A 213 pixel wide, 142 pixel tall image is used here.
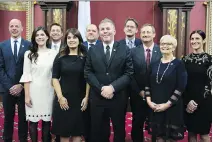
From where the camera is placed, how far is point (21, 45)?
9.86 feet

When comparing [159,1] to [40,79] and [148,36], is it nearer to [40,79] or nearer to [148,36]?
[148,36]

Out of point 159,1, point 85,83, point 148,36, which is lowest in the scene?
point 85,83

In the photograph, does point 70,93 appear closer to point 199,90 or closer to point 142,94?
point 142,94

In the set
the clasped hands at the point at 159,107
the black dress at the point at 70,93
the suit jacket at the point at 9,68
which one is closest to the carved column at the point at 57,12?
the suit jacket at the point at 9,68

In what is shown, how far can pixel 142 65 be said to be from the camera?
2818 mm

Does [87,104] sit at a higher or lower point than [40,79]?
lower

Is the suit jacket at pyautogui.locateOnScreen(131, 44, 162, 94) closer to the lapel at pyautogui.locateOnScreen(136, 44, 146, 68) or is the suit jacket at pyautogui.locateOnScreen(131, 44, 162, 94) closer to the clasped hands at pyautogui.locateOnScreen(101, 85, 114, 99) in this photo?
the lapel at pyautogui.locateOnScreen(136, 44, 146, 68)

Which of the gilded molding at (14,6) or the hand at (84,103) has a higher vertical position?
the gilded molding at (14,6)

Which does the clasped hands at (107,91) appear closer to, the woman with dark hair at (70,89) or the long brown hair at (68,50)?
the woman with dark hair at (70,89)

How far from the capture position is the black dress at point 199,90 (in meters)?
2.65

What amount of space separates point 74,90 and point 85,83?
121mm

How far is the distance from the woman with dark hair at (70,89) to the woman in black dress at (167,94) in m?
0.59

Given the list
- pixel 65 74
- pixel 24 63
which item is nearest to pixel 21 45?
pixel 24 63

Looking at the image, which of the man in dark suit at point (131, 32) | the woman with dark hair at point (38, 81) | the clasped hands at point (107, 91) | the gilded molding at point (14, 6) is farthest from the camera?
the gilded molding at point (14, 6)
